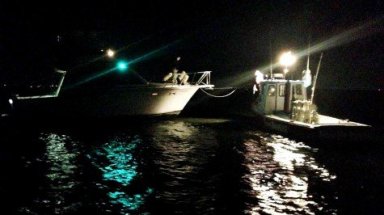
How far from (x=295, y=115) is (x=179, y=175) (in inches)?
332

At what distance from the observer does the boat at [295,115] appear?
15695 millimetres

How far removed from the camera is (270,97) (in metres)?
19.9

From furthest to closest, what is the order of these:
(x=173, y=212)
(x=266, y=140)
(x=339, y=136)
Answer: (x=266, y=140) → (x=339, y=136) → (x=173, y=212)

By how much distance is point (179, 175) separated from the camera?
37.0ft

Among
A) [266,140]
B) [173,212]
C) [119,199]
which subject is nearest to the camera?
[173,212]

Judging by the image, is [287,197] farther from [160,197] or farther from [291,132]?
[291,132]

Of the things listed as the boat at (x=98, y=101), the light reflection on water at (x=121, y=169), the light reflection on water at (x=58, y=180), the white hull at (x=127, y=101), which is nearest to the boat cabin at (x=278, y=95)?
the white hull at (x=127, y=101)

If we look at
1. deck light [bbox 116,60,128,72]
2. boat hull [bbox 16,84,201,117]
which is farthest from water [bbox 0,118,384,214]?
deck light [bbox 116,60,128,72]

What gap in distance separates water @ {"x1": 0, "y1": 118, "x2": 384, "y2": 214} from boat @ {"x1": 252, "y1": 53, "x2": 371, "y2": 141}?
635mm

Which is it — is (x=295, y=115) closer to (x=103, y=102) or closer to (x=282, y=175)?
(x=282, y=175)

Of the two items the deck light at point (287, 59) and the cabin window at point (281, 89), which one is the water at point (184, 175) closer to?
the cabin window at point (281, 89)

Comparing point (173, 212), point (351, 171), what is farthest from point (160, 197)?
point (351, 171)

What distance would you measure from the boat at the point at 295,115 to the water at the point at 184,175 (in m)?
0.63

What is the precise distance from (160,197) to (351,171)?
20.8 feet
